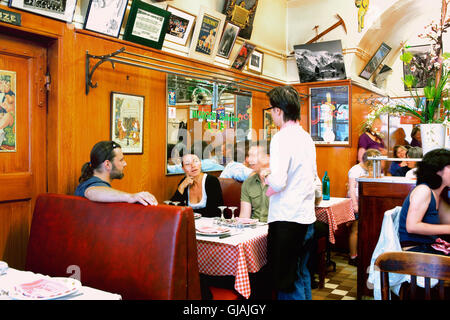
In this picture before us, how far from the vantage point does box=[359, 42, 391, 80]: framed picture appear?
6.98 metres

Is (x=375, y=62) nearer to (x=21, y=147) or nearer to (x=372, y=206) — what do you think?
(x=372, y=206)

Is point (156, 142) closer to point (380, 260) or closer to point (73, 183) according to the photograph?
point (73, 183)

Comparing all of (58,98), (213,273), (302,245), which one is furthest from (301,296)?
(58,98)

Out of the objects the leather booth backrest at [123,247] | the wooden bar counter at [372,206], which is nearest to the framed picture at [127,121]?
the leather booth backrest at [123,247]

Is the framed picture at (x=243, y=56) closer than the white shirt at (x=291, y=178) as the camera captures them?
No

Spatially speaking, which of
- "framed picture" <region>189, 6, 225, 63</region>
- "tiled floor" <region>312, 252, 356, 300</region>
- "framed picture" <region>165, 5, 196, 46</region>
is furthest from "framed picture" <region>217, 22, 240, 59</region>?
"tiled floor" <region>312, 252, 356, 300</region>

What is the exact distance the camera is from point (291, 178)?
2732 millimetres

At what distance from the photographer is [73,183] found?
3566 mm

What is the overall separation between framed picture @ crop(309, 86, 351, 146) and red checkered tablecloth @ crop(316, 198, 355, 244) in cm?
196

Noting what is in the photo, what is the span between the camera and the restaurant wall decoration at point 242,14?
5.27 meters

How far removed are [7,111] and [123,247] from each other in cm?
169

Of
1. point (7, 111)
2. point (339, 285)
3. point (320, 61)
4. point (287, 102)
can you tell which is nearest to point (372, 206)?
point (339, 285)

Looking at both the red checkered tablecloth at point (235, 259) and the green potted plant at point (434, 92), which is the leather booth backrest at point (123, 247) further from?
the green potted plant at point (434, 92)

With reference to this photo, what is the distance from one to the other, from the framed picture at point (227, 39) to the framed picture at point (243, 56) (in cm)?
18
